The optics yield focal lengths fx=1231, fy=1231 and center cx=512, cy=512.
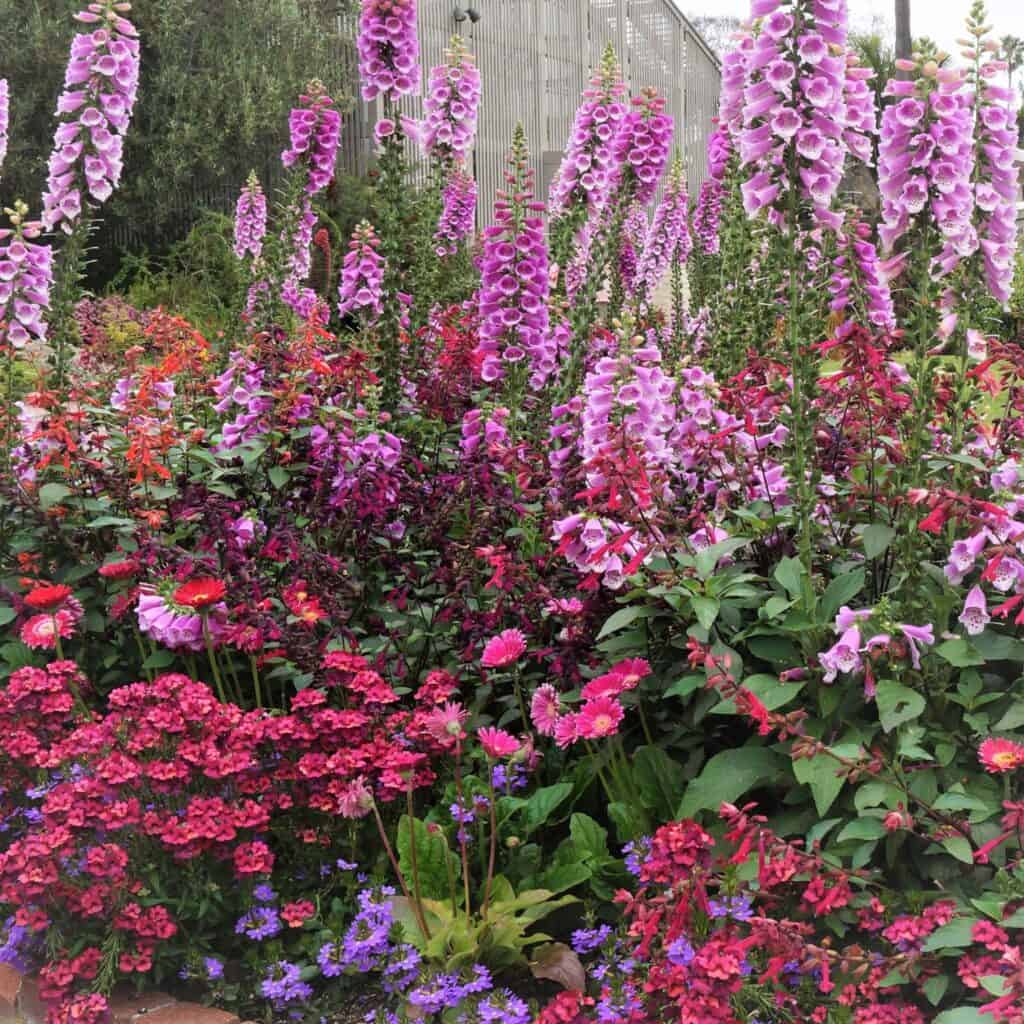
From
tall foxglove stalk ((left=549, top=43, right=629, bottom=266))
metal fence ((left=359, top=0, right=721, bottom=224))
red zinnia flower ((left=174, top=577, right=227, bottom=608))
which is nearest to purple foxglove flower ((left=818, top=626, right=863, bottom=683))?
red zinnia flower ((left=174, top=577, right=227, bottom=608))

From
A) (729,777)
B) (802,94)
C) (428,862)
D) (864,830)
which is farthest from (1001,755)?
(802,94)

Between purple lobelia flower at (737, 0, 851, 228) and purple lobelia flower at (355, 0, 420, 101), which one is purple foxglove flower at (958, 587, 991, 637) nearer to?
purple lobelia flower at (737, 0, 851, 228)

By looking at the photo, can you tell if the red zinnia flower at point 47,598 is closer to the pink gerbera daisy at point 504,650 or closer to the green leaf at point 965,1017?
the pink gerbera daisy at point 504,650

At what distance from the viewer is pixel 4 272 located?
13.6 feet

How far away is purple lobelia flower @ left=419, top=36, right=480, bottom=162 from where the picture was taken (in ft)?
17.3

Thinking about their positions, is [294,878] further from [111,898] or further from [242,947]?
[111,898]

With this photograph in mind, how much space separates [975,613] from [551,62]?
766 inches

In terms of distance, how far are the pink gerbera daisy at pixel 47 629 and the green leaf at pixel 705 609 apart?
164 cm

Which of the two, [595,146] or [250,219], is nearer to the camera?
[595,146]

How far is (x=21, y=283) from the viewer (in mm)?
4164

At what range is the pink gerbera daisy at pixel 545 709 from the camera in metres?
2.84

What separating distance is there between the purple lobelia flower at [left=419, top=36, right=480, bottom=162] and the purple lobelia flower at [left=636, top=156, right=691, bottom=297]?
206 cm

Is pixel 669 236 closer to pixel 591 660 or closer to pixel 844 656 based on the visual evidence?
pixel 591 660

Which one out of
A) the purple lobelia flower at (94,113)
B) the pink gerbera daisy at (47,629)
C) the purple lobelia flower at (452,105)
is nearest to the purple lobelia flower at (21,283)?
the purple lobelia flower at (94,113)
